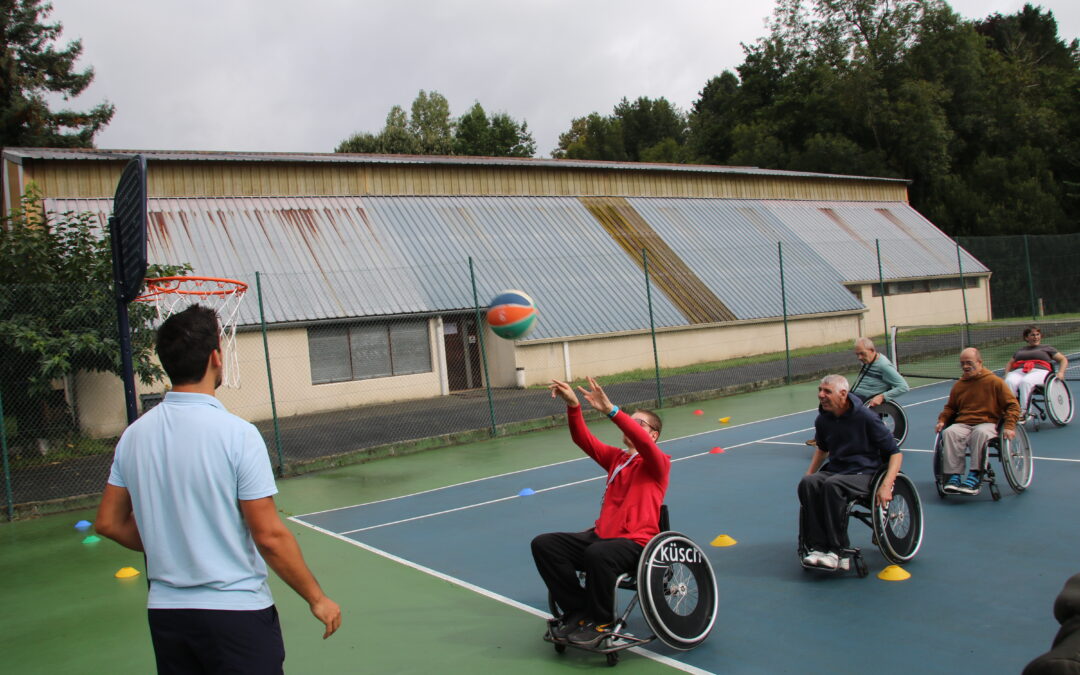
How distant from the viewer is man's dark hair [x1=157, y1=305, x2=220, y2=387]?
3.20m

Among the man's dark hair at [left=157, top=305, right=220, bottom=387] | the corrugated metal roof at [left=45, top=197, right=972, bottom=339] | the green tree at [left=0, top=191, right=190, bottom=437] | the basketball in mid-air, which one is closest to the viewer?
the man's dark hair at [left=157, top=305, right=220, bottom=387]

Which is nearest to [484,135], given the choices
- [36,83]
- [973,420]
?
[36,83]

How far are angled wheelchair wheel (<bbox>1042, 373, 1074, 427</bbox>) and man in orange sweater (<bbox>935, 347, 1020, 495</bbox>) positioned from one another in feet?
11.7

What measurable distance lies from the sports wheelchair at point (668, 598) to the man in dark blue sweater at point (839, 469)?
1348 mm

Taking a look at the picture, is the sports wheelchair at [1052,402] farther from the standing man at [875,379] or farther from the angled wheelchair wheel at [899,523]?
the angled wheelchair wheel at [899,523]

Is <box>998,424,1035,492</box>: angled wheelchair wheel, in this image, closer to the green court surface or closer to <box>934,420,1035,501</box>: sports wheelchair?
<box>934,420,1035,501</box>: sports wheelchair

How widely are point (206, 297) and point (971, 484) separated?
12518 mm

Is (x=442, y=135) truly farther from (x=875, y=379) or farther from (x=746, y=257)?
(x=875, y=379)

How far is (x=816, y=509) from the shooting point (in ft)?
20.9

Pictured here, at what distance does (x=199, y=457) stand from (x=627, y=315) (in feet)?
75.3

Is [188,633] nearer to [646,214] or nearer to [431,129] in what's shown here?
[646,214]

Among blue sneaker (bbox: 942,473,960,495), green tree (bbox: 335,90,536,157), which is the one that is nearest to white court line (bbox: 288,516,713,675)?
blue sneaker (bbox: 942,473,960,495)

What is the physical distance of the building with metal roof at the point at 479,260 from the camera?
22.3 metres

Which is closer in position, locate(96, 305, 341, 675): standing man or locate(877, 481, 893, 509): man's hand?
locate(96, 305, 341, 675): standing man
